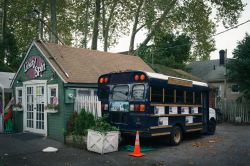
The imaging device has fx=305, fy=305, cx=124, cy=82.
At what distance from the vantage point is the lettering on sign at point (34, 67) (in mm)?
13769

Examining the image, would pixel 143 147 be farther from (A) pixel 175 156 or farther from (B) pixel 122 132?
(A) pixel 175 156

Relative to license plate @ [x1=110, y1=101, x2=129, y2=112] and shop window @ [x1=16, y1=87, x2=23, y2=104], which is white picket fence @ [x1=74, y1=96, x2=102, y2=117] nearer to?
license plate @ [x1=110, y1=101, x2=129, y2=112]

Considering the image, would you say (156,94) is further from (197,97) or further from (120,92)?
(197,97)

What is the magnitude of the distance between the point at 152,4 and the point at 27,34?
13533 millimetres

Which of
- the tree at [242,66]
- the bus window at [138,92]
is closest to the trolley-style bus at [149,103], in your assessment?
the bus window at [138,92]

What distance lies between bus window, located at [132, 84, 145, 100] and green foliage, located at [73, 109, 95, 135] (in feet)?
6.33

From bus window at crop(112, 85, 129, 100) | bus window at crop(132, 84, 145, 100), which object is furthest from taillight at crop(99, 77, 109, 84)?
bus window at crop(132, 84, 145, 100)

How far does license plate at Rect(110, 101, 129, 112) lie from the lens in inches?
439

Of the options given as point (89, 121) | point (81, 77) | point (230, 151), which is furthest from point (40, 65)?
point (230, 151)

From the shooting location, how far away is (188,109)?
1295 cm

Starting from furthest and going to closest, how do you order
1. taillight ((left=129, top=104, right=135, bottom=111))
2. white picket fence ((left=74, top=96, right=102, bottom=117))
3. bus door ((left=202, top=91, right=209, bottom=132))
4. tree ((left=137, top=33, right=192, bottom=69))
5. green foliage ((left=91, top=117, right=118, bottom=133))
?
1. tree ((left=137, top=33, right=192, bottom=69))
2. bus door ((left=202, top=91, right=209, bottom=132))
3. white picket fence ((left=74, top=96, right=102, bottom=117))
4. taillight ((left=129, top=104, right=135, bottom=111))
5. green foliage ((left=91, top=117, right=118, bottom=133))

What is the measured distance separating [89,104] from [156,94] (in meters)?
2.81

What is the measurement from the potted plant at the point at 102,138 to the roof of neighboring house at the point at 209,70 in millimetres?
26439

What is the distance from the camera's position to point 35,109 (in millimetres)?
14164
